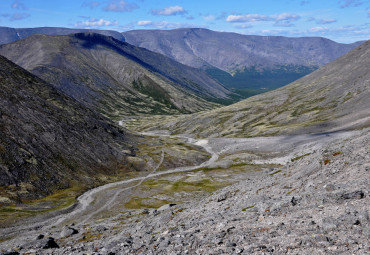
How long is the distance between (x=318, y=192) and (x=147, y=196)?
7589 centimetres

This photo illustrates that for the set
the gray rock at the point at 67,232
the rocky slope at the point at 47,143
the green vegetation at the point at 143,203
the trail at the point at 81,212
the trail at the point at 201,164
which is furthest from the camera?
the rocky slope at the point at 47,143

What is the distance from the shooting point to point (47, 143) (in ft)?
427

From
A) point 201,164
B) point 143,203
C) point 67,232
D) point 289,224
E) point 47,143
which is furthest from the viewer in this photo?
point 201,164

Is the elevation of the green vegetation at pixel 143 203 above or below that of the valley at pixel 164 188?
below

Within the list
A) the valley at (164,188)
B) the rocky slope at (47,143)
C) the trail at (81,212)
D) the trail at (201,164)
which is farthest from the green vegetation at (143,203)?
the rocky slope at (47,143)

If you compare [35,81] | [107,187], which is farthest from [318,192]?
[35,81]

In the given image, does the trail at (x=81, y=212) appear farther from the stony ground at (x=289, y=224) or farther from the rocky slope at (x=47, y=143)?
the stony ground at (x=289, y=224)

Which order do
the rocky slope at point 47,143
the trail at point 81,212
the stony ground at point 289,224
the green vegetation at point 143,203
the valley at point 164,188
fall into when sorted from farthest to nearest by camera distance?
the rocky slope at point 47,143, the green vegetation at point 143,203, the trail at point 81,212, the valley at point 164,188, the stony ground at point 289,224

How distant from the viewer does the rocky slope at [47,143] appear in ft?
343

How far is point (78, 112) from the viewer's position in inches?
7028

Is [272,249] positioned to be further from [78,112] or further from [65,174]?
[78,112]

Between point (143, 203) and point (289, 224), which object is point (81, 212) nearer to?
point (143, 203)

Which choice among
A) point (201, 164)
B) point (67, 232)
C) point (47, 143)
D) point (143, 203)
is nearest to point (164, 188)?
point (143, 203)

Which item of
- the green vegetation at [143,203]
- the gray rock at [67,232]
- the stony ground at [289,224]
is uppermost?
the stony ground at [289,224]
